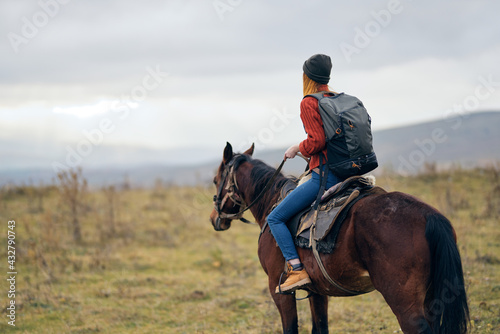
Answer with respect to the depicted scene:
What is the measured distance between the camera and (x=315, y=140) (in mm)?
4043

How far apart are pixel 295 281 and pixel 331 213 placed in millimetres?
→ 817

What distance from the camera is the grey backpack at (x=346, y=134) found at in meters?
3.88

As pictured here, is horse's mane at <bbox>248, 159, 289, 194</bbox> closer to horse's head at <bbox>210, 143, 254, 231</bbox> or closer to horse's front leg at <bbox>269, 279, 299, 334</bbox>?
horse's head at <bbox>210, 143, 254, 231</bbox>

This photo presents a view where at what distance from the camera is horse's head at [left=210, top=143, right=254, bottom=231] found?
18.5 feet

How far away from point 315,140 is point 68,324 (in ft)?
17.2

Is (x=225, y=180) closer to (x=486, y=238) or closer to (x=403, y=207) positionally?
(x=403, y=207)

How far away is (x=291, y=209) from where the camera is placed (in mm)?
4383

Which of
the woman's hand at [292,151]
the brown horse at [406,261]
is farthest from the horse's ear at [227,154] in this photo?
the brown horse at [406,261]

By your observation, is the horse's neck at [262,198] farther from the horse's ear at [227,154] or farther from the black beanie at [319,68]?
the black beanie at [319,68]

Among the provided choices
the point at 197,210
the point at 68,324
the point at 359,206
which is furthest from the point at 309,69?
the point at 197,210

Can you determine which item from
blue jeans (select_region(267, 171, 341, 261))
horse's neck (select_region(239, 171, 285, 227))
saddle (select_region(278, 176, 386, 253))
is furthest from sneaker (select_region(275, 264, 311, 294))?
horse's neck (select_region(239, 171, 285, 227))

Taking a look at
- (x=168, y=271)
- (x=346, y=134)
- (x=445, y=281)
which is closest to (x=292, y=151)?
(x=346, y=134)

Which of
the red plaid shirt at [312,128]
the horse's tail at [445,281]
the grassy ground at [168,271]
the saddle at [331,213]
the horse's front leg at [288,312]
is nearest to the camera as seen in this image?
the horse's tail at [445,281]

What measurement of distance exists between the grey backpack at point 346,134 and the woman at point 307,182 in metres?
0.10
